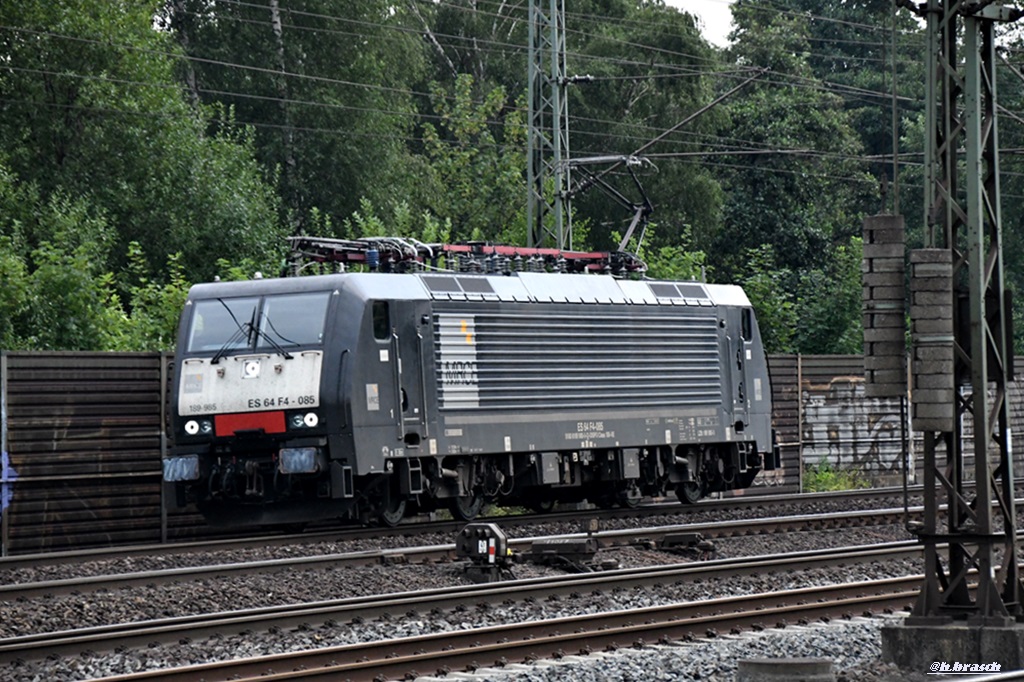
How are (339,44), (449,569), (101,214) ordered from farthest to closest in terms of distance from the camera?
(339,44)
(101,214)
(449,569)

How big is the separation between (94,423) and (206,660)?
10012mm

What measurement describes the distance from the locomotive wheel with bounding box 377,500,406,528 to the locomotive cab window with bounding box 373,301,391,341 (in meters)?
2.25

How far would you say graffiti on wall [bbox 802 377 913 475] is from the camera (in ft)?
107

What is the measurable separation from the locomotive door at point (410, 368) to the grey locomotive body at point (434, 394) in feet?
0.08

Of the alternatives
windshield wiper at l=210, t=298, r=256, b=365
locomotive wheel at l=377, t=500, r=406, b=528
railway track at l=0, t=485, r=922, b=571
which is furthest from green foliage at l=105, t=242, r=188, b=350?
locomotive wheel at l=377, t=500, r=406, b=528

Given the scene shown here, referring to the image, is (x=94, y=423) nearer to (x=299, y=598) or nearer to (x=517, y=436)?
(x=517, y=436)

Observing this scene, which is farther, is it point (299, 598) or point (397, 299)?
point (397, 299)

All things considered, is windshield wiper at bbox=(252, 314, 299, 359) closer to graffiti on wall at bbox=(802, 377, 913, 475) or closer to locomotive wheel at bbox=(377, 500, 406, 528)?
locomotive wheel at bbox=(377, 500, 406, 528)

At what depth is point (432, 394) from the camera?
Result: 21.8m

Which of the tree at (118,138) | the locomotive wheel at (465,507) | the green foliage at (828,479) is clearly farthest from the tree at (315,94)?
the locomotive wheel at (465,507)

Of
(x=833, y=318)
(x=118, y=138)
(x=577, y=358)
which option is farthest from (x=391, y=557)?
(x=833, y=318)

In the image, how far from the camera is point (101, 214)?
3412 centimetres

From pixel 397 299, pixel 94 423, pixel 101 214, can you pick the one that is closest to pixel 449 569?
pixel 397 299

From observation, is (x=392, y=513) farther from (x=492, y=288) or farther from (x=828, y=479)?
(x=828, y=479)
